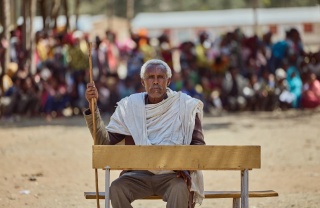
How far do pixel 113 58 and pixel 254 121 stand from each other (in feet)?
21.2

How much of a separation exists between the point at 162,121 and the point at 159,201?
280 centimetres

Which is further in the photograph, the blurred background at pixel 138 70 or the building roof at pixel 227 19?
the building roof at pixel 227 19

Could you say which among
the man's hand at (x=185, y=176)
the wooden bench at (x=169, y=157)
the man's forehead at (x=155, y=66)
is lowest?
the man's hand at (x=185, y=176)

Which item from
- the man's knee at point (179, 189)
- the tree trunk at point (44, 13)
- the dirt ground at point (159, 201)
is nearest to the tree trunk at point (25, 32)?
the dirt ground at point (159, 201)

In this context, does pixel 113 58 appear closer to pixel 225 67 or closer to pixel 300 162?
pixel 225 67

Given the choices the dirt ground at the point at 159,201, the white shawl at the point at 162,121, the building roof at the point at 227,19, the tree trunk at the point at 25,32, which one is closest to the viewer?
the white shawl at the point at 162,121

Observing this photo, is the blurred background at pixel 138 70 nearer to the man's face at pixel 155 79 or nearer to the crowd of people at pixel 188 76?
the crowd of people at pixel 188 76

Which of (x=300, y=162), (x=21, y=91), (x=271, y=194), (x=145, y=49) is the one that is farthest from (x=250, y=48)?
(x=271, y=194)

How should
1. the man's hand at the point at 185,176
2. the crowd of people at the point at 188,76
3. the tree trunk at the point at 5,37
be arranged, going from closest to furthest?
the man's hand at the point at 185,176 < the crowd of people at the point at 188,76 < the tree trunk at the point at 5,37

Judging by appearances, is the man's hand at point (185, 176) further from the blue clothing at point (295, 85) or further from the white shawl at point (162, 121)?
the blue clothing at point (295, 85)

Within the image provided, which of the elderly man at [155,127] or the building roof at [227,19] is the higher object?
the building roof at [227,19]

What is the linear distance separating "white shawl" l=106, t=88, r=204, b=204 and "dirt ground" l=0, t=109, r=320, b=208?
2214 mm

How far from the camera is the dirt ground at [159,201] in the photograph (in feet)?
31.0

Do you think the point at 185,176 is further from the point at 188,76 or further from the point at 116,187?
the point at 188,76
